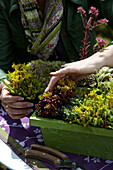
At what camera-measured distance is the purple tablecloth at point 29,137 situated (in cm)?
78

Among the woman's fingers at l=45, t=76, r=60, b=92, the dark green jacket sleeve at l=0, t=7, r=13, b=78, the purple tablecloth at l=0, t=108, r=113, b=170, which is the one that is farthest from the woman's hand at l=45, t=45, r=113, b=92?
the dark green jacket sleeve at l=0, t=7, r=13, b=78

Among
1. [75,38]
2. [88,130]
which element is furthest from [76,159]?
[75,38]

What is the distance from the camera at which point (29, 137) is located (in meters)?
0.95

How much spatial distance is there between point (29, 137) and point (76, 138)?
27cm

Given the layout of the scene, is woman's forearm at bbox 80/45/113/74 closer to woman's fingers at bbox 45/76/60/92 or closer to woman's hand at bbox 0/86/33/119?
woman's fingers at bbox 45/76/60/92

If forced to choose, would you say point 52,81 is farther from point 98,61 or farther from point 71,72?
point 98,61

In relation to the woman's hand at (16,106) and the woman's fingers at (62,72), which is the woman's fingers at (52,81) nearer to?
the woman's fingers at (62,72)

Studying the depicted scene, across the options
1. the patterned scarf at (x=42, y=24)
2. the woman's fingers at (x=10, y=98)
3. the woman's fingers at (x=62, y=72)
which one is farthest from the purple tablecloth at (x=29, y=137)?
the patterned scarf at (x=42, y=24)

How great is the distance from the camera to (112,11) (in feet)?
4.63

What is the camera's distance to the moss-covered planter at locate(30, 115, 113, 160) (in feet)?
2.45

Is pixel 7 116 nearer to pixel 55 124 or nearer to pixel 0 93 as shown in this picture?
pixel 0 93

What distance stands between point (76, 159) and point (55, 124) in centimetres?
19

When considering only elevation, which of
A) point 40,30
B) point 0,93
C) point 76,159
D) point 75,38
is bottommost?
point 76,159

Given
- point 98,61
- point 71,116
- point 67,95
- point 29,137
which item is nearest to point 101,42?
point 98,61
